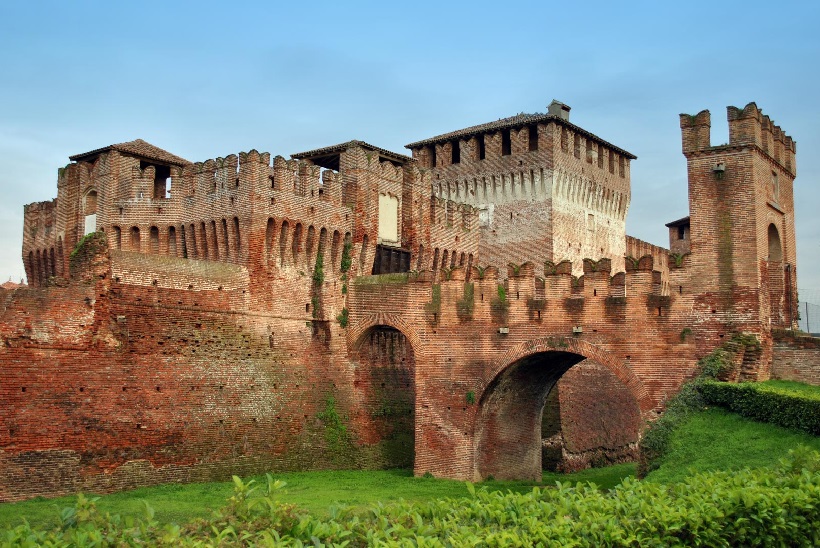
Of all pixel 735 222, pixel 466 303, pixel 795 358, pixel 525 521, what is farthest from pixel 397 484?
pixel 525 521

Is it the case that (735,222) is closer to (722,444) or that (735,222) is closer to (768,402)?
(768,402)

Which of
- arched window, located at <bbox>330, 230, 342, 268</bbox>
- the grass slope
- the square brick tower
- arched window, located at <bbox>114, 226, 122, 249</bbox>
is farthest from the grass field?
arched window, located at <bbox>114, 226, 122, 249</bbox>

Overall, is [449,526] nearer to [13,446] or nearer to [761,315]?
[13,446]

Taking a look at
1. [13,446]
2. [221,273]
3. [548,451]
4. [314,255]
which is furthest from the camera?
[548,451]

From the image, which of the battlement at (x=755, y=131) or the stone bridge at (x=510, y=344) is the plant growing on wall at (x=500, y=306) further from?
the battlement at (x=755, y=131)

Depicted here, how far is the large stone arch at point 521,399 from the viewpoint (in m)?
23.7

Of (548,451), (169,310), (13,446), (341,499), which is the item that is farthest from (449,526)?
(548,451)

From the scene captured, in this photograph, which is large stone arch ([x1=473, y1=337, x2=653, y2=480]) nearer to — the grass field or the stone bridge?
the stone bridge

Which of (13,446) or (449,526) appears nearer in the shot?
(449,526)

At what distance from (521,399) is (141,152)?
13979mm

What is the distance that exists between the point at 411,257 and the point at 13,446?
47.8ft

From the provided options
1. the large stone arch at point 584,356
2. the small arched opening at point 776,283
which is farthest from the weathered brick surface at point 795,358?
the large stone arch at point 584,356

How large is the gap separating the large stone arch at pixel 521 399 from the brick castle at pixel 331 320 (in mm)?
66

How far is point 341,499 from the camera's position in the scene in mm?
20328
